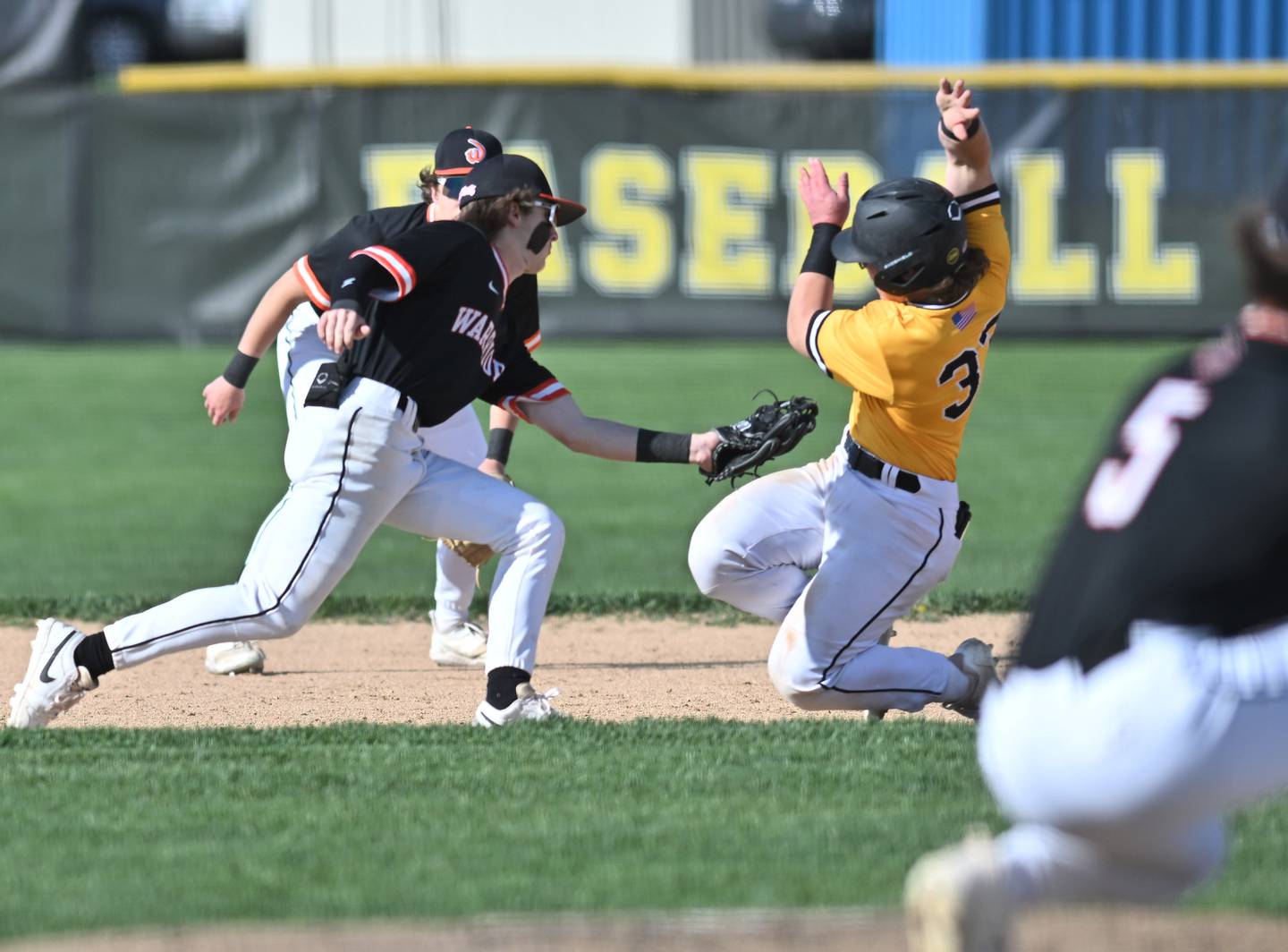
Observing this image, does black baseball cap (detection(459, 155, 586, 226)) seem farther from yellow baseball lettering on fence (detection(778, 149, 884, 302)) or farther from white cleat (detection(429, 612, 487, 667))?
yellow baseball lettering on fence (detection(778, 149, 884, 302))

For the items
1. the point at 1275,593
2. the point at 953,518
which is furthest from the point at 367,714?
the point at 1275,593

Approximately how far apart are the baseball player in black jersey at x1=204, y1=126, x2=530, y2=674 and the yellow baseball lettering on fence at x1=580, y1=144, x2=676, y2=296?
10682 mm

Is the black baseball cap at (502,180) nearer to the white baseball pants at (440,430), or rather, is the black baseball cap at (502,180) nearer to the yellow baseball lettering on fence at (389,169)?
the white baseball pants at (440,430)

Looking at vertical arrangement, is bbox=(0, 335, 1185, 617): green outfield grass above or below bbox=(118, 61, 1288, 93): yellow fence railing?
below

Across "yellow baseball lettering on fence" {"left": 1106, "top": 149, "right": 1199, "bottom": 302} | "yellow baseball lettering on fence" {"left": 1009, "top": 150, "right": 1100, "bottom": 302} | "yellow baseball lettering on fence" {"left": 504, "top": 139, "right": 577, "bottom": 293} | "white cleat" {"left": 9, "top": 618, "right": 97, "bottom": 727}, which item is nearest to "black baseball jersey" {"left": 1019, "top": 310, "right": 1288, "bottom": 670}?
"white cleat" {"left": 9, "top": 618, "right": 97, "bottom": 727}

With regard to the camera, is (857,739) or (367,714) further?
(367,714)

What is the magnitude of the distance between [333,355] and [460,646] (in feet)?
4.13

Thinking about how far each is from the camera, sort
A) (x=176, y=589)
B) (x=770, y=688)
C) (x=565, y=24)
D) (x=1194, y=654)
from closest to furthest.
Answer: (x=1194, y=654) < (x=770, y=688) < (x=176, y=589) < (x=565, y=24)

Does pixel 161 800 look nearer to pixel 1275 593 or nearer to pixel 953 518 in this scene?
pixel 953 518

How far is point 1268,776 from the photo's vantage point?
276cm

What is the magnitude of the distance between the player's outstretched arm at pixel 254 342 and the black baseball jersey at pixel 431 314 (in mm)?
478

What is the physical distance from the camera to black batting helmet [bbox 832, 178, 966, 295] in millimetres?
4867

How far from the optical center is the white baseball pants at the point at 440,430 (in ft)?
19.8

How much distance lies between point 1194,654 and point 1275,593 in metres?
0.16
